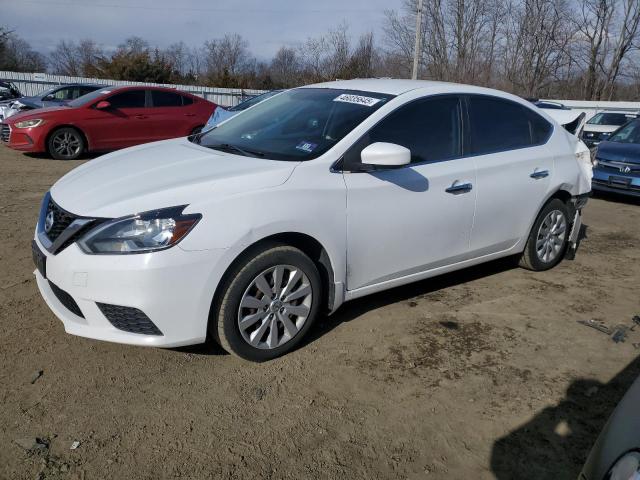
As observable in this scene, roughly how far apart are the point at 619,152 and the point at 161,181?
28.7ft

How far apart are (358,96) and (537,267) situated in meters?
2.47

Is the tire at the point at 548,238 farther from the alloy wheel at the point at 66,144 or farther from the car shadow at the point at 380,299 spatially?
Result: the alloy wheel at the point at 66,144

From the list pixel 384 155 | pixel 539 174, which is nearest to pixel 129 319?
pixel 384 155

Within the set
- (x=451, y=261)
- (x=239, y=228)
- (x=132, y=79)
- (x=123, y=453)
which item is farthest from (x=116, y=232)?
(x=132, y=79)

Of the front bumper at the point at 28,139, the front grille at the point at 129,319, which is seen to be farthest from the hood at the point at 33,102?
the front grille at the point at 129,319

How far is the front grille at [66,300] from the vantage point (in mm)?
3034

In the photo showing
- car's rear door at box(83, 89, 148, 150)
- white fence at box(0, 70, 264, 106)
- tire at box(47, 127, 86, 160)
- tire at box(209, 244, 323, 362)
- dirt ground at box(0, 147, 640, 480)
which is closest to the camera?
dirt ground at box(0, 147, 640, 480)

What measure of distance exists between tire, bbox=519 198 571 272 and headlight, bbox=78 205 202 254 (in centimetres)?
331

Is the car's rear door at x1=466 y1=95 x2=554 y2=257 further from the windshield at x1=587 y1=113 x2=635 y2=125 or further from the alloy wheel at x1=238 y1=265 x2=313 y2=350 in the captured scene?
the windshield at x1=587 y1=113 x2=635 y2=125

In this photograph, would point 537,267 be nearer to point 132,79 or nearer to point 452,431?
point 452,431

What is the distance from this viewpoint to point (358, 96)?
3.97 metres

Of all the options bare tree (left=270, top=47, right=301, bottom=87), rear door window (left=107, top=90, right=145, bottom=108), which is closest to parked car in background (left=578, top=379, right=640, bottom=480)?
rear door window (left=107, top=90, right=145, bottom=108)

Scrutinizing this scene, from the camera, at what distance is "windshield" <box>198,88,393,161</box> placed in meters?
3.58

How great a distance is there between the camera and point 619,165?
30.3ft
